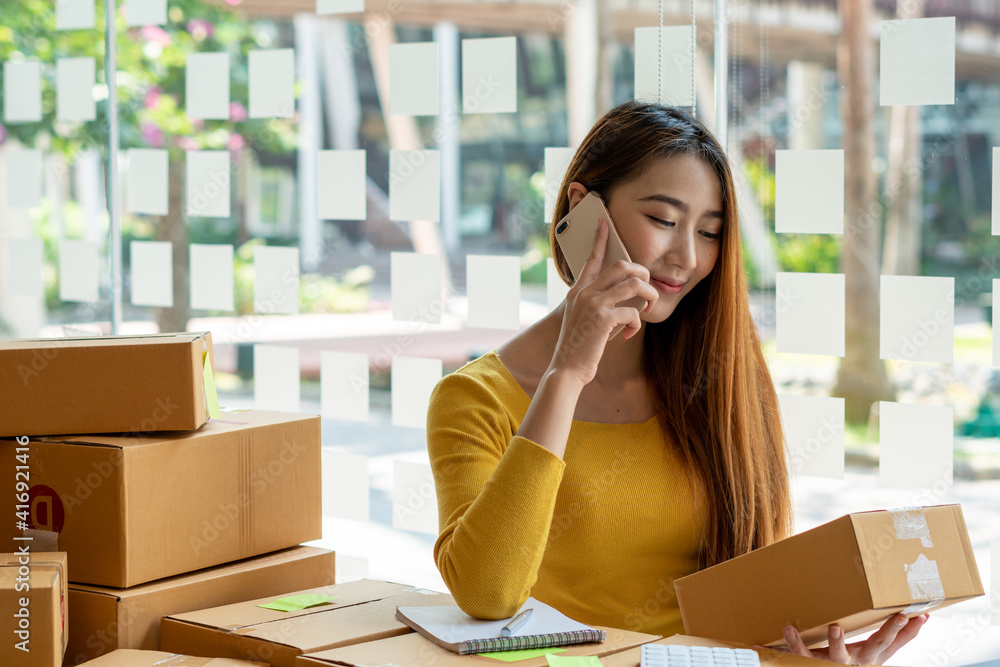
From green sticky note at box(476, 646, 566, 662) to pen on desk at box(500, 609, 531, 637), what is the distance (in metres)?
0.03

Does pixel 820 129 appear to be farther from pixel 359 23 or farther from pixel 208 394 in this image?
pixel 208 394

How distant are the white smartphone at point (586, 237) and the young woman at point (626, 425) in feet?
0.07

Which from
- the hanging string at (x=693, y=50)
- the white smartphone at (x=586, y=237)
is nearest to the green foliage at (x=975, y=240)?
the hanging string at (x=693, y=50)

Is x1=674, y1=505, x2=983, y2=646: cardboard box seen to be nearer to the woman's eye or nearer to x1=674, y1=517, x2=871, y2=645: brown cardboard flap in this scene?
x1=674, y1=517, x2=871, y2=645: brown cardboard flap

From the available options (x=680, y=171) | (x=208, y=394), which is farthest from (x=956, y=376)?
(x=208, y=394)

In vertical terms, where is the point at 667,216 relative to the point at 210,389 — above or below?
above

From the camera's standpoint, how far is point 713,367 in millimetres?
1582

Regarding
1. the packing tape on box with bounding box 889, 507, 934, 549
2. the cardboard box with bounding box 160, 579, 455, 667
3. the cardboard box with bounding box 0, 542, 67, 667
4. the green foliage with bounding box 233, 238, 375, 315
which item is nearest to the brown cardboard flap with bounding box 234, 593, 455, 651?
the cardboard box with bounding box 160, 579, 455, 667

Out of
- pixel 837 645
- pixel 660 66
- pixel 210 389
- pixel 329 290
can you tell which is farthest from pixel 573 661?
pixel 329 290

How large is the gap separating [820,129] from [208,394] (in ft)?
6.04

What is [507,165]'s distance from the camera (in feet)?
10.1

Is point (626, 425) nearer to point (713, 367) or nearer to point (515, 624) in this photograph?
point (713, 367)

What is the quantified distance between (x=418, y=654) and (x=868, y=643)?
1.95ft

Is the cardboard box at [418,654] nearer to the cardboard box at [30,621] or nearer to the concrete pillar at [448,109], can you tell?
the cardboard box at [30,621]
